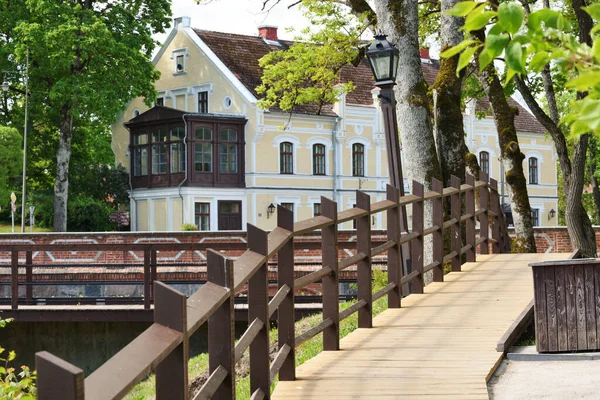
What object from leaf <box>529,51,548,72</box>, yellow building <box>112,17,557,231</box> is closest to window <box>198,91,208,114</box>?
yellow building <box>112,17,557,231</box>

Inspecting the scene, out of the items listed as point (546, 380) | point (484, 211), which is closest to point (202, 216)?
point (484, 211)

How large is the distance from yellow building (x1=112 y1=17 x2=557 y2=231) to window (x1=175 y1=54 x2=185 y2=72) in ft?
0.16

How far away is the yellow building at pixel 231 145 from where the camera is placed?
161ft

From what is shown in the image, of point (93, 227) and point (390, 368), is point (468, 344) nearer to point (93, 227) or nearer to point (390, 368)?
point (390, 368)

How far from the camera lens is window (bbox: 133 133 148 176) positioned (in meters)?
51.3

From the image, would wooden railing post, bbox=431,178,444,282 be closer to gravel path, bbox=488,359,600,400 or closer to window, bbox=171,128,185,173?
gravel path, bbox=488,359,600,400

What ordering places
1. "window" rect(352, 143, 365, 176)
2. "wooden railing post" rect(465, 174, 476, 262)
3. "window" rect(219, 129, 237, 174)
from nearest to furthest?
1. "wooden railing post" rect(465, 174, 476, 262)
2. "window" rect(219, 129, 237, 174)
3. "window" rect(352, 143, 365, 176)

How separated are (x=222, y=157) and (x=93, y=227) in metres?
6.72

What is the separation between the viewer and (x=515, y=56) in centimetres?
254

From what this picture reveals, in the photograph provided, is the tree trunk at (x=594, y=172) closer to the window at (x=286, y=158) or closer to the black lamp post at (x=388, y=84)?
the window at (x=286, y=158)

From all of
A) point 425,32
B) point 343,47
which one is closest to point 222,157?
point 425,32

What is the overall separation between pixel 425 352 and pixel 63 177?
39.4 m

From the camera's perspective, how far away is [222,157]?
49.7m

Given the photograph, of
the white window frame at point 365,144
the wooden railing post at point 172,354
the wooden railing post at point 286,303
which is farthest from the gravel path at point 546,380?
the white window frame at point 365,144
